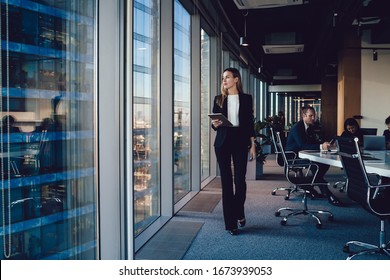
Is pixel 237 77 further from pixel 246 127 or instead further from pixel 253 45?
pixel 253 45

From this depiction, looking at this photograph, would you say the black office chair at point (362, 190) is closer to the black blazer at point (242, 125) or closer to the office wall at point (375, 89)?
the black blazer at point (242, 125)

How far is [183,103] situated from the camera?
5871mm

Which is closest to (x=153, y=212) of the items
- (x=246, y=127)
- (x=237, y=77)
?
(x=246, y=127)

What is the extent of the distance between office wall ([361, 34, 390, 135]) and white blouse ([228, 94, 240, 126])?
7.02m

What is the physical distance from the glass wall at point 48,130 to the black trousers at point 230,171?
5.12ft

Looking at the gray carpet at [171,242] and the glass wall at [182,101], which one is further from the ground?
the glass wall at [182,101]

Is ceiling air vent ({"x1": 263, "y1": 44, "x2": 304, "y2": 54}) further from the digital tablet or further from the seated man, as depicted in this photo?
the digital tablet

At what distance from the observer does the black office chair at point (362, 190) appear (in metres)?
2.87

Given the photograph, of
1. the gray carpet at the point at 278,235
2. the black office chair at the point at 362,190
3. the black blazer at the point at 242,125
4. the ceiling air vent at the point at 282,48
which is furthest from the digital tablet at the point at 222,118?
the ceiling air vent at the point at 282,48

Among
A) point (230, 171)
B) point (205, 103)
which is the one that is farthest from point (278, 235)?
point (205, 103)

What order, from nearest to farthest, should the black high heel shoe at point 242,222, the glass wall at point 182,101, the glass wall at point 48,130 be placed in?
the glass wall at point 48,130 → the black high heel shoe at point 242,222 → the glass wall at point 182,101

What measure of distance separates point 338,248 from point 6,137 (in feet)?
9.37

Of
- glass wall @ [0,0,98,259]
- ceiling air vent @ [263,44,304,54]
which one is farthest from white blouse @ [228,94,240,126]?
ceiling air vent @ [263,44,304,54]

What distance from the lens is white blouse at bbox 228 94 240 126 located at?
12.5 ft
